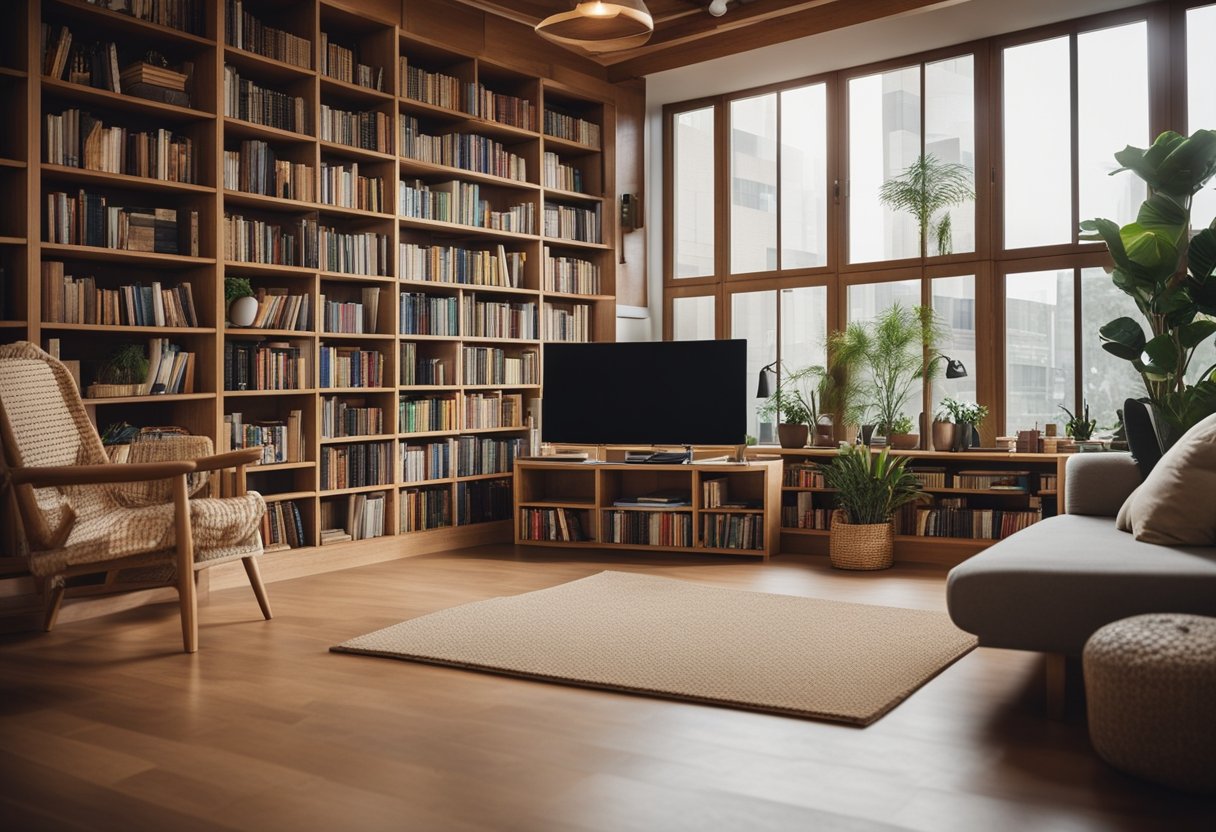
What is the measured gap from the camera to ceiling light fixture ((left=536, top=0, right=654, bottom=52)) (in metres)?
4.10

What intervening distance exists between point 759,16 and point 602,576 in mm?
3605

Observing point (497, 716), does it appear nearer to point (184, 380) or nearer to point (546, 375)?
point (184, 380)

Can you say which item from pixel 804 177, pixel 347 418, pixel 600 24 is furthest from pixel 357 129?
pixel 804 177

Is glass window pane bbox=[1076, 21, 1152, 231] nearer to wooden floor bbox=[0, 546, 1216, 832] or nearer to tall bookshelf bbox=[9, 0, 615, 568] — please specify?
tall bookshelf bbox=[9, 0, 615, 568]

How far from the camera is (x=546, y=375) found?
21.2 ft

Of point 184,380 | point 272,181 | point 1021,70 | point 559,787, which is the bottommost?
point 559,787

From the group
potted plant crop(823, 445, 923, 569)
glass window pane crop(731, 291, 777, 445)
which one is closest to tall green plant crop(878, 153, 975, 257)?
glass window pane crop(731, 291, 777, 445)

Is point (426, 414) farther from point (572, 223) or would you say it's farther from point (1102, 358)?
point (1102, 358)

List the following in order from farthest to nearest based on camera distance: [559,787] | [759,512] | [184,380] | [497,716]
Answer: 1. [759,512]
2. [184,380]
3. [497,716]
4. [559,787]

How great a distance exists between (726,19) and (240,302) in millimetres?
3481

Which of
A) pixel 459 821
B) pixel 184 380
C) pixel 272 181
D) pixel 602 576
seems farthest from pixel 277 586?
pixel 459 821

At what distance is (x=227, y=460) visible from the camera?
4.19 m

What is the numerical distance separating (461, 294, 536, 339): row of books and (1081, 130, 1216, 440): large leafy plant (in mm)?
3437

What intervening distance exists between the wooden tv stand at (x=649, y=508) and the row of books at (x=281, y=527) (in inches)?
57.3
